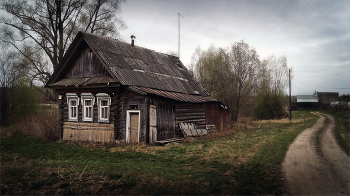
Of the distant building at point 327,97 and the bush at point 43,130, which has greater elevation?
the distant building at point 327,97

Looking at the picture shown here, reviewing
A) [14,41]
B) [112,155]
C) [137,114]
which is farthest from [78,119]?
[14,41]

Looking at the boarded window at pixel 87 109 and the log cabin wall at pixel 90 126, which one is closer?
the log cabin wall at pixel 90 126

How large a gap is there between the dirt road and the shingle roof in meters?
9.84

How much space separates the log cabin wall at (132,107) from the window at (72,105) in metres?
3.99

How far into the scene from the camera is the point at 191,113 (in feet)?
64.2

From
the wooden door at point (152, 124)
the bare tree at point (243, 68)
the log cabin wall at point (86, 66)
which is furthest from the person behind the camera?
the bare tree at point (243, 68)

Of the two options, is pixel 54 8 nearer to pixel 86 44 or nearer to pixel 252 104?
pixel 86 44

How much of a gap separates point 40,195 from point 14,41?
2091 centimetres

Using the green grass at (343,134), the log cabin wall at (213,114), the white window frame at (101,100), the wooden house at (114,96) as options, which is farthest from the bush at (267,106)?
the white window frame at (101,100)

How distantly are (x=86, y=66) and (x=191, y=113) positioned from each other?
843cm

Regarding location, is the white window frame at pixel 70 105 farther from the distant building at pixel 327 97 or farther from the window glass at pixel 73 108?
the distant building at pixel 327 97

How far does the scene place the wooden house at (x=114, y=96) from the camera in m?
15.3

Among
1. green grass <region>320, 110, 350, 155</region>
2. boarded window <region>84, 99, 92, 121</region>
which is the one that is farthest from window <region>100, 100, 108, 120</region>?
green grass <region>320, 110, 350, 155</region>

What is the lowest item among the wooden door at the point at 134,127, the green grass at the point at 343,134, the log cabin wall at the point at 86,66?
the green grass at the point at 343,134
